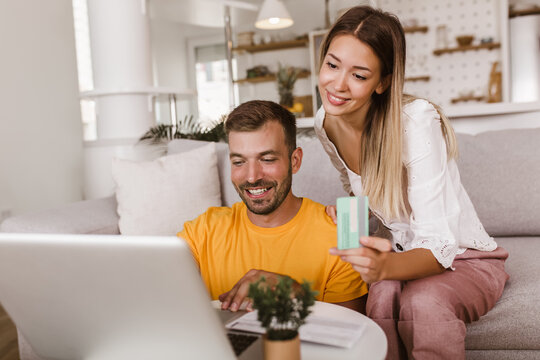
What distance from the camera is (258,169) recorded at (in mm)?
1254

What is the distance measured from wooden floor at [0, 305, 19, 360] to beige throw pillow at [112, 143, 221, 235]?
78 cm

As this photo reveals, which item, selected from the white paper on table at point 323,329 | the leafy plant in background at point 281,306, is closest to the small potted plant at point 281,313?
the leafy plant in background at point 281,306

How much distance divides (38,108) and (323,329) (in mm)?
3796

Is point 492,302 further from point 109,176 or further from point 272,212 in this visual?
point 109,176

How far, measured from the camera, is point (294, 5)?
654 centimetres

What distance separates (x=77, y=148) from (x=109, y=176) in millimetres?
1652

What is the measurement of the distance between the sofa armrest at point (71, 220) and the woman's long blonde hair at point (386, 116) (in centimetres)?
107

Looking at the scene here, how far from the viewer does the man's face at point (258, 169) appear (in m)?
1.26

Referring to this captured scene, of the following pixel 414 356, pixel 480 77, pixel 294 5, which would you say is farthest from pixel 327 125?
pixel 294 5

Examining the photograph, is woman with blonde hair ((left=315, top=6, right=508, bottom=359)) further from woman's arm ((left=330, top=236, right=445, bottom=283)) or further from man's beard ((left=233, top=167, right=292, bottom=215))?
man's beard ((left=233, top=167, right=292, bottom=215))

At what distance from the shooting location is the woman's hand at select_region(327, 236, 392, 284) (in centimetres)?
95

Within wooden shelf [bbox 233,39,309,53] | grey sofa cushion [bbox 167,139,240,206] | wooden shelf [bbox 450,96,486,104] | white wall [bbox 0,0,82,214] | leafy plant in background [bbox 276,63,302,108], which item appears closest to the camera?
grey sofa cushion [bbox 167,139,240,206]

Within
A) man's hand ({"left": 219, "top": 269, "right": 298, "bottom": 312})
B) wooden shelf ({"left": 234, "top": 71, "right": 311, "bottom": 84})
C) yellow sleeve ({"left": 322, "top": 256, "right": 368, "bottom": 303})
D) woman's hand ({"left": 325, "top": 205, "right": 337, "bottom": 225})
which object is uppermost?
wooden shelf ({"left": 234, "top": 71, "right": 311, "bottom": 84})

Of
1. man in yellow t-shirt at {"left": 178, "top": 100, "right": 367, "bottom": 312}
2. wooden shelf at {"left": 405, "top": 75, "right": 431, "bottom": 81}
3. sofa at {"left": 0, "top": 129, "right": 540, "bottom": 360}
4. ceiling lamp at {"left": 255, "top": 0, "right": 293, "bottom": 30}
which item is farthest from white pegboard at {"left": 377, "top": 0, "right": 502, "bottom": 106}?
man in yellow t-shirt at {"left": 178, "top": 100, "right": 367, "bottom": 312}
